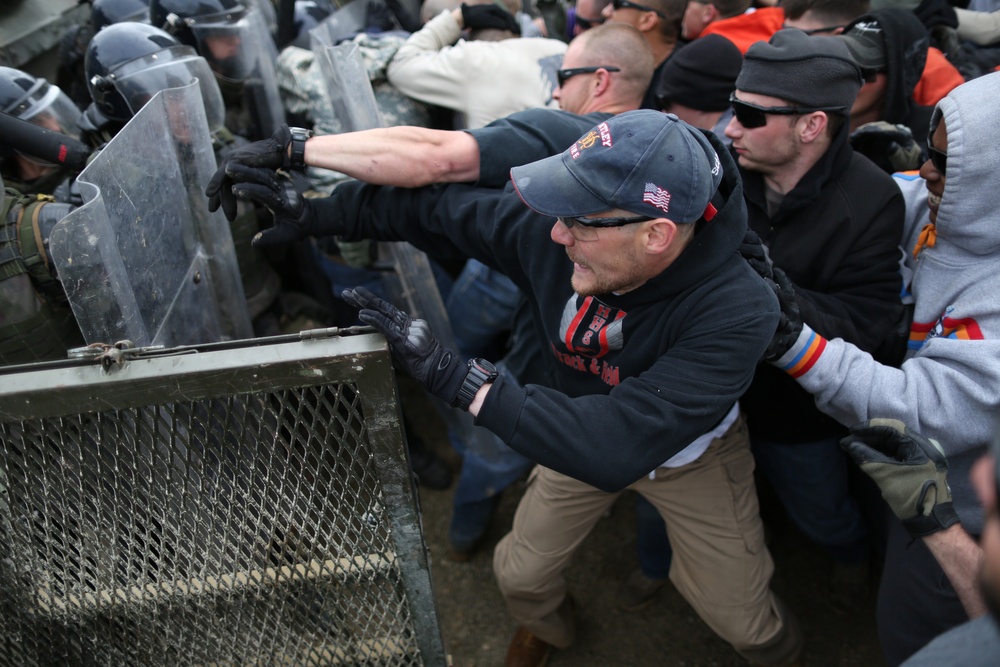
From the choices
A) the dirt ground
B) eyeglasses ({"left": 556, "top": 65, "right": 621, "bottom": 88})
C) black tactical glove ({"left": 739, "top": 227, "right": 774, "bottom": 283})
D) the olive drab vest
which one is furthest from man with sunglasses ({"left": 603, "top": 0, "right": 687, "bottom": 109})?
the olive drab vest

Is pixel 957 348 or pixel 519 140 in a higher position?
pixel 519 140

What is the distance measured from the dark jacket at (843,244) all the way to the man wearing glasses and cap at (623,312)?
48 centimetres

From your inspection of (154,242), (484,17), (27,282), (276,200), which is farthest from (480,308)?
(484,17)

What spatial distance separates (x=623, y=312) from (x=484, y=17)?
2664 millimetres

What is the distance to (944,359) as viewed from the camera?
2039 millimetres

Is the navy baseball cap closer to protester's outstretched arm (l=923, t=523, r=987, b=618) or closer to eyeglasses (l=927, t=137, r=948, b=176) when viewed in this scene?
eyeglasses (l=927, t=137, r=948, b=176)

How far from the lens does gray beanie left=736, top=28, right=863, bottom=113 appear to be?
7.80 feet

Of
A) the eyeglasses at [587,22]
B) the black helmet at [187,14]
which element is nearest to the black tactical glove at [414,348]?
the black helmet at [187,14]

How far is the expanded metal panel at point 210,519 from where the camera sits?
134cm

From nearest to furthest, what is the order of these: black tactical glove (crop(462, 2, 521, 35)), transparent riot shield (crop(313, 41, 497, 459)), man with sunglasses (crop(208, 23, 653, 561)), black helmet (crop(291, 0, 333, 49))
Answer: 1. man with sunglasses (crop(208, 23, 653, 561))
2. transparent riot shield (crop(313, 41, 497, 459))
3. black tactical glove (crop(462, 2, 521, 35))
4. black helmet (crop(291, 0, 333, 49))

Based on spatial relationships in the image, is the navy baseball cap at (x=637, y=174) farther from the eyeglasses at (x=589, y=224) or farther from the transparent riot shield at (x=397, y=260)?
the transparent riot shield at (x=397, y=260)

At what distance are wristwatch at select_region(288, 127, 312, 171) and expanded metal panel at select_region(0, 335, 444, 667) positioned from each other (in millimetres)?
917

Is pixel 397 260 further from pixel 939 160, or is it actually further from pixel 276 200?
pixel 939 160

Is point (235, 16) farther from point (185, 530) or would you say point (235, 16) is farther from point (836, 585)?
point (836, 585)
